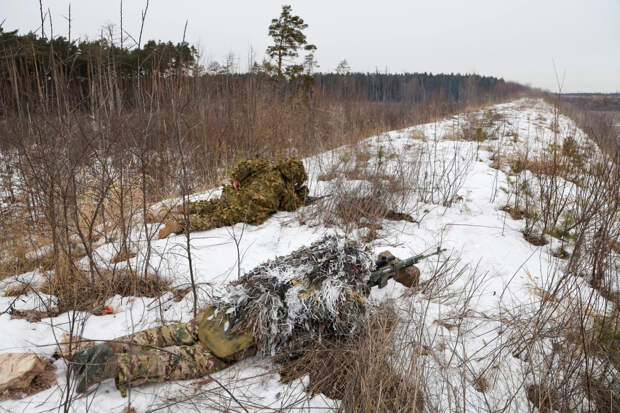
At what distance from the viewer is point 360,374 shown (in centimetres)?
139

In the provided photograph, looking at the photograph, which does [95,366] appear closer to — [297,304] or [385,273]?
[297,304]

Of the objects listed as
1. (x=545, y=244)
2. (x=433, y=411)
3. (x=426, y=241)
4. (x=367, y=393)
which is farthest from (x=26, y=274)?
(x=545, y=244)

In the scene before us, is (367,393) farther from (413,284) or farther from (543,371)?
(413,284)

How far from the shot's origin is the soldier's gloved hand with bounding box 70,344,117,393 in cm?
140

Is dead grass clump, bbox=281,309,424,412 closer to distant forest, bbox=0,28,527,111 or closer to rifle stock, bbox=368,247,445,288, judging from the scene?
rifle stock, bbox=368,247,445,288

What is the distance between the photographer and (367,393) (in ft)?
4.19

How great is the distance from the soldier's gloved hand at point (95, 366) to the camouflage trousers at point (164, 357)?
0.11ft

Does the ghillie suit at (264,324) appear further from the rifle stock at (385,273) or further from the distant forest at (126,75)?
the distant forest at (126,75)

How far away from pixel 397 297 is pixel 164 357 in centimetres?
→ 154

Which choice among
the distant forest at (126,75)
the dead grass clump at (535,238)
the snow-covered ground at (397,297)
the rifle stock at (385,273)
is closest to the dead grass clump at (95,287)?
the snow-covered ground at (397,297)

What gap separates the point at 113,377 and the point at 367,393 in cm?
122

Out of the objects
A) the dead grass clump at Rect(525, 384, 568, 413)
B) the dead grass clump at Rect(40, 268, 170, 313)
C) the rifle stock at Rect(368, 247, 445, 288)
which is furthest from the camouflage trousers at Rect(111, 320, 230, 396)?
the dead grass clump at Rect(525, 384, 568, 413)

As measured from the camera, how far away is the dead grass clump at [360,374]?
1323 mm

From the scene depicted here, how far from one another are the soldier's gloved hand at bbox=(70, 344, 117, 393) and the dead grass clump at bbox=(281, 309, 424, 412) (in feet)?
2.71
